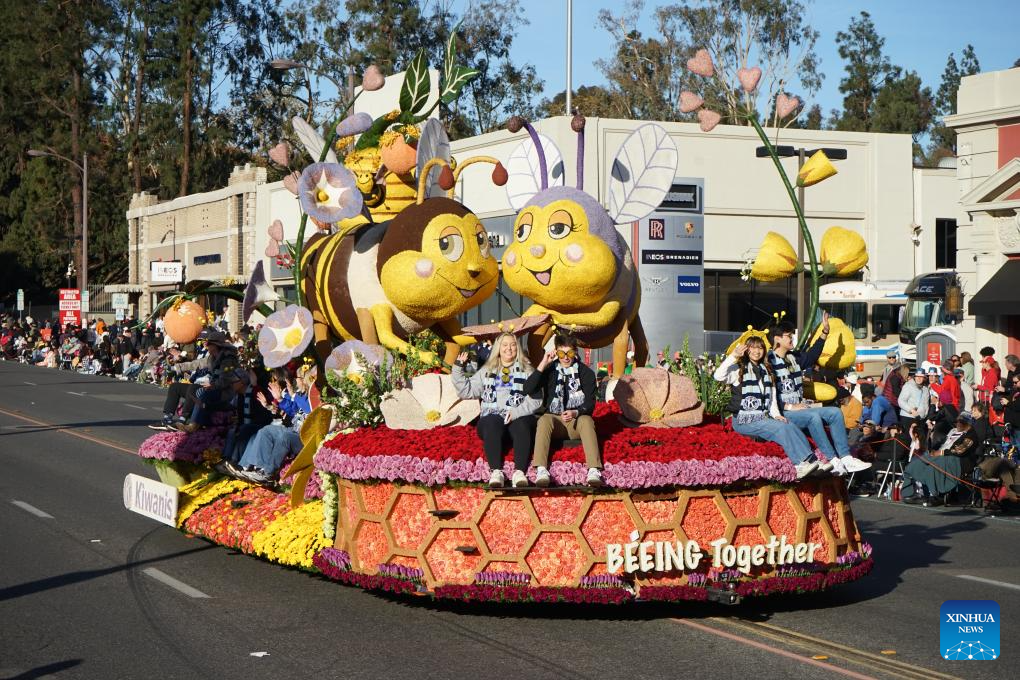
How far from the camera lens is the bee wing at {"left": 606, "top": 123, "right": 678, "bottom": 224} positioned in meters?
12.7

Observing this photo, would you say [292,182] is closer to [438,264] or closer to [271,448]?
[438,264]

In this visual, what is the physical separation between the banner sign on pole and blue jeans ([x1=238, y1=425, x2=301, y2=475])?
147ft

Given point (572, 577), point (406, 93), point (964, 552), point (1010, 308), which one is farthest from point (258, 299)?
point (1010, 308)

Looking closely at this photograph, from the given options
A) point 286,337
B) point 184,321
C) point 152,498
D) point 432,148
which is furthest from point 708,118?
point 152,498

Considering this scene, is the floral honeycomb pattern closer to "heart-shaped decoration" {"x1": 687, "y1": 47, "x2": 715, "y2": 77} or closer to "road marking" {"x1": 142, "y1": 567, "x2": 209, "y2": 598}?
"road marking" {"x1": 142, "y1": 567, "x2": 209, "y2": 598}

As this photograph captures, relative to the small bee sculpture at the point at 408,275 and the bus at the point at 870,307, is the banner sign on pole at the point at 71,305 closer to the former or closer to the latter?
the bus at the point at 870,307

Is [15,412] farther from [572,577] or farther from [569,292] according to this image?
[572,577]

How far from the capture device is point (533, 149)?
523 inches

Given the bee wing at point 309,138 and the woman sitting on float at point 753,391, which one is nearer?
the woman sitting on float at point 753,391

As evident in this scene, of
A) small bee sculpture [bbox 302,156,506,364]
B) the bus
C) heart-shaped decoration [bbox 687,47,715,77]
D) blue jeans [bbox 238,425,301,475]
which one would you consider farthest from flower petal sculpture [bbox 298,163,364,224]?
the bus

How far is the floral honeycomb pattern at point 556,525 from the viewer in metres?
8.76

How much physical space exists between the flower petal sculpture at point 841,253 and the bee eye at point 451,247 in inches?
129

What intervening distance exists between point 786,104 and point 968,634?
460cm

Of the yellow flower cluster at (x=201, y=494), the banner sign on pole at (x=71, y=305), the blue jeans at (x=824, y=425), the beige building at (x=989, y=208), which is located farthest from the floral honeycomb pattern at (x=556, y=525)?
the banner sign on pole at (x=71, y=305)
